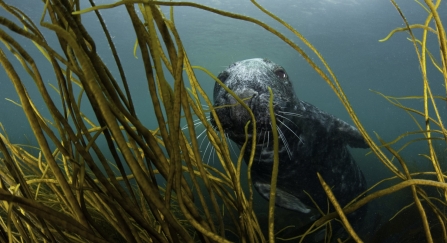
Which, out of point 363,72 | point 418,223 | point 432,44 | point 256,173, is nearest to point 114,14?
point 256,173

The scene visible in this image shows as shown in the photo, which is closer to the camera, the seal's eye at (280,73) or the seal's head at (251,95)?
the seal's head at (251,95)

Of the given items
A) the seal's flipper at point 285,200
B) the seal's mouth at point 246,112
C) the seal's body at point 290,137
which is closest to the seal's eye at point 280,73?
the seal's body at point 290,137

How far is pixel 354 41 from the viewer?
33312 mm

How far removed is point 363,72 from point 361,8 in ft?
91.4

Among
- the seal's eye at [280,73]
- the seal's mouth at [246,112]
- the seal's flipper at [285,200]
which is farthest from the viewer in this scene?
the seal's flipper at [285,200]

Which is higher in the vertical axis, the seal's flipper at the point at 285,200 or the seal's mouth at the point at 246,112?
the seal's mouth at the point at 246,112

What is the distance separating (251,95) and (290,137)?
1.09 m

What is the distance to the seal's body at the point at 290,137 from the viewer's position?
3.02m

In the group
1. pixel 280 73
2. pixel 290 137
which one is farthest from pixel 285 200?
pixel 280 73

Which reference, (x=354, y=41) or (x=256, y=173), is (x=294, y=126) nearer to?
(x=256, y=173)

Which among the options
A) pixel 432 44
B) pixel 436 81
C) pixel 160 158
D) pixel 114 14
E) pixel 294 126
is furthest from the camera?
pixel 436 81

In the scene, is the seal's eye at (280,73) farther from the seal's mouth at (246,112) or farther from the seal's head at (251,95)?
the seal's mouth at (246,112)

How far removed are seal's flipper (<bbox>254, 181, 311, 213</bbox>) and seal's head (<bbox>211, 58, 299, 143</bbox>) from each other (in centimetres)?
119

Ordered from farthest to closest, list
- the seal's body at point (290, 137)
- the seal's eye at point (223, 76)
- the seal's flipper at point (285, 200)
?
1. the seal's flipper at point (285, 200)
2. the seal's eye at point (223, 76)
3. the seal's body at point (290, 137)
